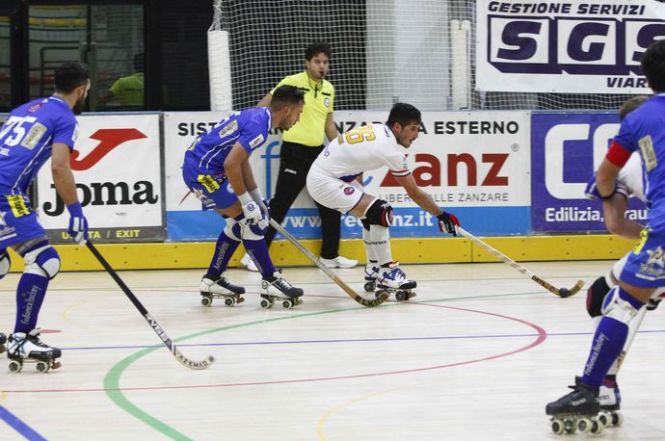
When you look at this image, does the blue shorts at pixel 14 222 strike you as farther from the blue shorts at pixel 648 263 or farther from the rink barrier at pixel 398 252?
the rink barrier at pixel 398 252

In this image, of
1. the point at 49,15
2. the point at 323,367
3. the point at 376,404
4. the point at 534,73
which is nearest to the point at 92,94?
the point at 49,15

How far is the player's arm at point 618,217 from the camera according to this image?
5004mm

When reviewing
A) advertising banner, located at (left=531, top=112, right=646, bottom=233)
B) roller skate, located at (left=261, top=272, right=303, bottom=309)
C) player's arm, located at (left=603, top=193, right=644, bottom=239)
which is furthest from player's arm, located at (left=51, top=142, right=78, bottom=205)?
advertising banner, located at (left=531, top=112, right=646, bottom=233)

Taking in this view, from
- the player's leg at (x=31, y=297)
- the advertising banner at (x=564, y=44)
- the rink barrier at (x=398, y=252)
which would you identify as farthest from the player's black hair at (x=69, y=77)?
the advertising banner at (x=564, y=44)

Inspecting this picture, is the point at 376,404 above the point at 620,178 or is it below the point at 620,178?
below

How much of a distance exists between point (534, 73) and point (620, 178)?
6841 mm

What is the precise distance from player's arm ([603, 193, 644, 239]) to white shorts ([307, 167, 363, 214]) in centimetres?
430

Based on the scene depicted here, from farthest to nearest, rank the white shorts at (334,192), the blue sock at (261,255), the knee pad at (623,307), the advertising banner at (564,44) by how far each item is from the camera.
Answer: the advertising banner at (564,44), the white shorts at (334,192), the blue sock at (261,255), the knee pad at (623,307)

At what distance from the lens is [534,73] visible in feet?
39.1

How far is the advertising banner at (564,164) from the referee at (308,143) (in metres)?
2.01

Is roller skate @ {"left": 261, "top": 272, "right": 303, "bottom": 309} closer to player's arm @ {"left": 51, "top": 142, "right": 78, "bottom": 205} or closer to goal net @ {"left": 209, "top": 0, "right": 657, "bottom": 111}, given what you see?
player's arm @ {"left": 51, "top": 142, "right": 78, "bottom": 205}

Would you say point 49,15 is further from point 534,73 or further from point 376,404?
point 376,404

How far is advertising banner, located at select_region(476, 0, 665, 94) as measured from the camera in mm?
11805

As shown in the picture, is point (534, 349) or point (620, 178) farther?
point (534, 349)
